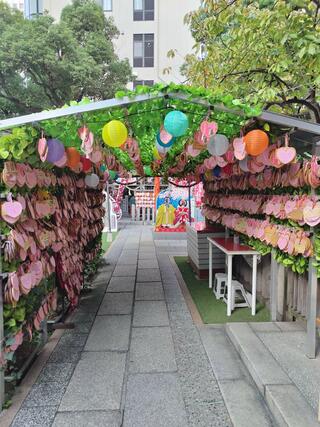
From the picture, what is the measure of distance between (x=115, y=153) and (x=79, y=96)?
37.9 ft

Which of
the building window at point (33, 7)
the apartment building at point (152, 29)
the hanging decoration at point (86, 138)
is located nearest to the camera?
the hanging decoration at point (86, 138)

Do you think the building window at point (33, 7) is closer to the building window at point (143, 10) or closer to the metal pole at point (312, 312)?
the building window at point (143, 10)

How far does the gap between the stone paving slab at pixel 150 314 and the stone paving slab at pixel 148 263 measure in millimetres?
2681

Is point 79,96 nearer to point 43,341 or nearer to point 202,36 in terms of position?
point 202,36

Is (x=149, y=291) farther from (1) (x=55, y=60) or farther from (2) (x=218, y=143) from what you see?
(1) (x=55, y=60)

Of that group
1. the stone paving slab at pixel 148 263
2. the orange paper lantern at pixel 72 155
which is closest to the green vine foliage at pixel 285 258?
the orange paper lantern at pixel 72 155

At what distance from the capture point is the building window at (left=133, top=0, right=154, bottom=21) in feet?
72.6

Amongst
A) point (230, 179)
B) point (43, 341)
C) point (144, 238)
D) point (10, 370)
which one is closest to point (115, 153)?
point (230, 179)

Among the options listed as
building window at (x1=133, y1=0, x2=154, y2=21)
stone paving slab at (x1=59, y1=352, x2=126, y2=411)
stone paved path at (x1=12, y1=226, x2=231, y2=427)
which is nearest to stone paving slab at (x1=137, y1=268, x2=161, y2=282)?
stone paved path at (x1=12, y1=226, x2=231, y2=427)

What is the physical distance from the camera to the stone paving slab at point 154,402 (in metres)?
2.53

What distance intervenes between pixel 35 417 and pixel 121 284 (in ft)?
12.8

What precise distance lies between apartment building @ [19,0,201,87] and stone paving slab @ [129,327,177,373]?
20533 mm

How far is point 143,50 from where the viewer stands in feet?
74.9

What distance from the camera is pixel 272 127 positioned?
354 cm
